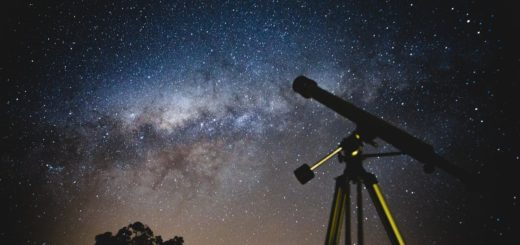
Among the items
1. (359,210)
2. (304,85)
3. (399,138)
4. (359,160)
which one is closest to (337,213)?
(359,210)

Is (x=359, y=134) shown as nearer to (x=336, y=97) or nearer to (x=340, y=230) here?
Result: (x=336, y=97)

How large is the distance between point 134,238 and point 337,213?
1974 centimetres

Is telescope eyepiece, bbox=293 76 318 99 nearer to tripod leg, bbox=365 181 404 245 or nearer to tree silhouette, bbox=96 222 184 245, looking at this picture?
tripod leg, bbox=365 181 404 245

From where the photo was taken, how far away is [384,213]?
194 cm

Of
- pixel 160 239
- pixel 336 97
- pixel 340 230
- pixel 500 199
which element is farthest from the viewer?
pixel 160 239

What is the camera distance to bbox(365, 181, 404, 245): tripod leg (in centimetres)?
187

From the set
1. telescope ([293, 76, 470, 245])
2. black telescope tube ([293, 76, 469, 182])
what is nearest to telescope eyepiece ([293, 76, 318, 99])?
telescope ([293, 76, 470, 245])

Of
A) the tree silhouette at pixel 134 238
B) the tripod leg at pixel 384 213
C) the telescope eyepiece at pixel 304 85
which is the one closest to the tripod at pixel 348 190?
the tripod leg at pixel 384 213

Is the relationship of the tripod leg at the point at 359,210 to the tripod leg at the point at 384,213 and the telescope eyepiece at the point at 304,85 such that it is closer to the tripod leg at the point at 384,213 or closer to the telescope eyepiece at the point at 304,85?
the tripod leg at the point at 384,213

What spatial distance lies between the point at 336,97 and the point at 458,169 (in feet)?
3.89

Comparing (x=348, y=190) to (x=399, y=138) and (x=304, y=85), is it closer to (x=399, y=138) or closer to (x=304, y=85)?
(x=399, y=138)

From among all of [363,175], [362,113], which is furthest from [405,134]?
[363,175]

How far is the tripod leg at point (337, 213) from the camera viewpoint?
2.03 meters

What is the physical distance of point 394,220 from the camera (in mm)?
1916
